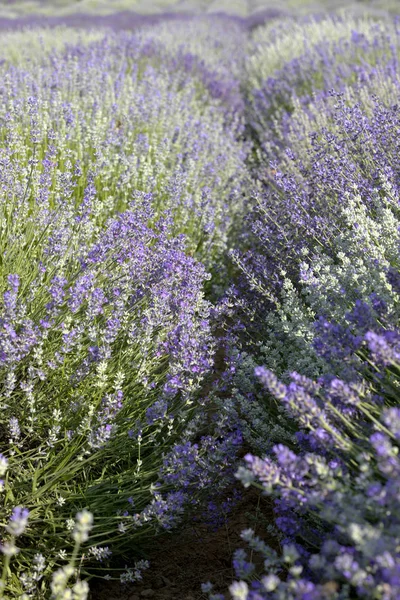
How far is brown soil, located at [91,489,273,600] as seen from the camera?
1.87 meters

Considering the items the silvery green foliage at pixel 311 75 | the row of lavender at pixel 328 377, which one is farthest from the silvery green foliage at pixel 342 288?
the silvery green foliage at pixel 311 75

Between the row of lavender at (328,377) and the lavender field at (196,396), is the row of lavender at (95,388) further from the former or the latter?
the row of lavender at (328,377)

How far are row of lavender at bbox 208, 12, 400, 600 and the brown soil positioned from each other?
8cm

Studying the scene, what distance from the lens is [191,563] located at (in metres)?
1.99

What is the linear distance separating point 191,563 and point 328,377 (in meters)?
0.83

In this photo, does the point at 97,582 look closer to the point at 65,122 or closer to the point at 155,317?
the point at 155,317

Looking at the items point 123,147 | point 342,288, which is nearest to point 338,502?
point 342,288

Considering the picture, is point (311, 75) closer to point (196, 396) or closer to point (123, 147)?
point (123, 147)

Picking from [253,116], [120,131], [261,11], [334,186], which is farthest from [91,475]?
[261,11]

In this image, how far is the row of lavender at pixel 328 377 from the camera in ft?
3.81

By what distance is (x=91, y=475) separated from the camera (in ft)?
6.50

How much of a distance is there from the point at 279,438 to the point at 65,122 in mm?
2205

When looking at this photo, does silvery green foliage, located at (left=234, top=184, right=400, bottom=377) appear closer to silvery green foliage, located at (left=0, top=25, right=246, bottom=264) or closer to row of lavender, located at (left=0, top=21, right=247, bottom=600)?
row of lavender, located at (left=0, top=21, right=247, bottom=600)

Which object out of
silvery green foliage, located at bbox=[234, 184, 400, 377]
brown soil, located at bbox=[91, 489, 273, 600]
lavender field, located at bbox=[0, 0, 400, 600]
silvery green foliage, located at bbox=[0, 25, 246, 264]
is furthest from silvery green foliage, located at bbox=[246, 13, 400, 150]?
brown soil, located at bbox=[91, 489, 273, 600]
